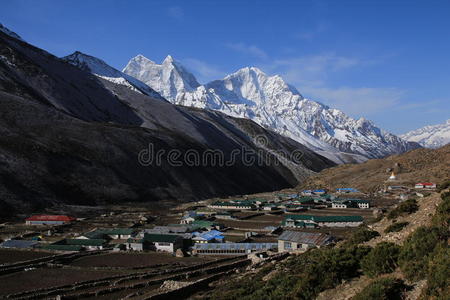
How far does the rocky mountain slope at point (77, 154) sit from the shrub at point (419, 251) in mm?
77035

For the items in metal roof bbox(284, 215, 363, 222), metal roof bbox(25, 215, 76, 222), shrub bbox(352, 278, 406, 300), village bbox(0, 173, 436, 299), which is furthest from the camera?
metal roof bbox(25, 215, 76, 222)

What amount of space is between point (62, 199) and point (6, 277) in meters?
57.3

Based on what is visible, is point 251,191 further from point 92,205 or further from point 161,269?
point 161,269

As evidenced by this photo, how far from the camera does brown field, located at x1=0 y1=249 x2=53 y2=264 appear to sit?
146 ft

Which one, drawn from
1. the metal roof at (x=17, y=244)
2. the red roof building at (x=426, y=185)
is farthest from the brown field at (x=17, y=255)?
the red roof building at (x=426, y=185)

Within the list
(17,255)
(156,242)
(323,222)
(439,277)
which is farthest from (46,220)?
(439,277)

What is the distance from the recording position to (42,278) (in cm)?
3709

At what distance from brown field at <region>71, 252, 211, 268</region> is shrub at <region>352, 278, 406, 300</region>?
31047 mm

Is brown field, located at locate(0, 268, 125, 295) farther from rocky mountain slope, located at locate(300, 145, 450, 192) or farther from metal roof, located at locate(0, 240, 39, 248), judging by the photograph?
rocky mountain slope, located at locate(300, 145, 450, 192)

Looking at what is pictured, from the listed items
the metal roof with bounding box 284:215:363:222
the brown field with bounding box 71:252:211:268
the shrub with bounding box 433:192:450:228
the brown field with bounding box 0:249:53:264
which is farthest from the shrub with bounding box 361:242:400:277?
the metal roof with bounding box 284:215:363:222

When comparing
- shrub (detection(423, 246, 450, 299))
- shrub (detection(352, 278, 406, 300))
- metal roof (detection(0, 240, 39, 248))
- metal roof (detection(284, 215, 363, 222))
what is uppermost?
shrub (detection(423, 246, 450, 299))

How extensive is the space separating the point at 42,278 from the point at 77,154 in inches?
3183

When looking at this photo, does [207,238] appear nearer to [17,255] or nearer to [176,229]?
[176,229]

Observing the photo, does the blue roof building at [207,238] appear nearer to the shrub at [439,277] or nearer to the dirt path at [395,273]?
the dirt path at [395,273]
